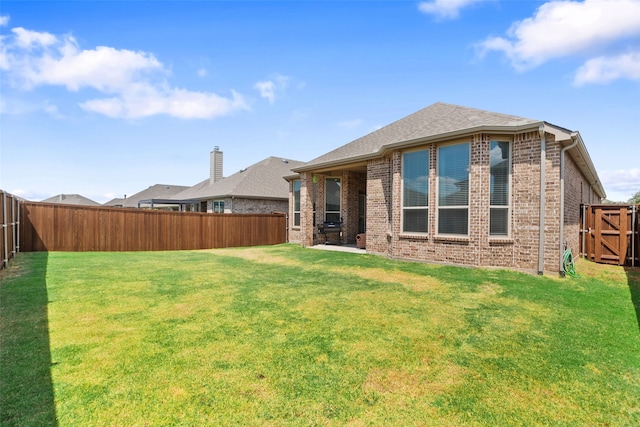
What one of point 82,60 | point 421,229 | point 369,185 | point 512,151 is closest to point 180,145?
point 82,60

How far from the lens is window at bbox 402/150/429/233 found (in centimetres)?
879

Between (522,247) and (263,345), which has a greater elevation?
(522,247)

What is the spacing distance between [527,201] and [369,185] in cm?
491

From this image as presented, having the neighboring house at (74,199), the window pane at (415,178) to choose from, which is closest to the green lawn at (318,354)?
the window pane at (415,178)

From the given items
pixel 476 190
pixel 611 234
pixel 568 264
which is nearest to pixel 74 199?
pixel 476 190

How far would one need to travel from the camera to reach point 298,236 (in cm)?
1611

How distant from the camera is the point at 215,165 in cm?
2400

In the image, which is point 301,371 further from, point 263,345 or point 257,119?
point 257,119

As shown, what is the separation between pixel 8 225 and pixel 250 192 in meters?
11.6

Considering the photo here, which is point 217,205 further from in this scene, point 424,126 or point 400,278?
point 400,278

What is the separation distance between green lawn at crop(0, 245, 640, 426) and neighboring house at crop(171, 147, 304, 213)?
1263cm

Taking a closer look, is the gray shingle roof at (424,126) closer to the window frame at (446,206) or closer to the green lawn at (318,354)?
the window frame at (446,206)

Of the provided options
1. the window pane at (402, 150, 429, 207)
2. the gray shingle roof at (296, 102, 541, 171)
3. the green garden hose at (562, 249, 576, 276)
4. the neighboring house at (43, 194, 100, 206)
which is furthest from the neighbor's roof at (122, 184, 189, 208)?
the green garden hose at (562, 249, 576, 276)

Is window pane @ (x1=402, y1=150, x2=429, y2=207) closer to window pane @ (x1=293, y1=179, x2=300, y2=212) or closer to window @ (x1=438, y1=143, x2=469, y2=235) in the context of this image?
window @ (x1=438, y1=143, x2=469, y2=235)
